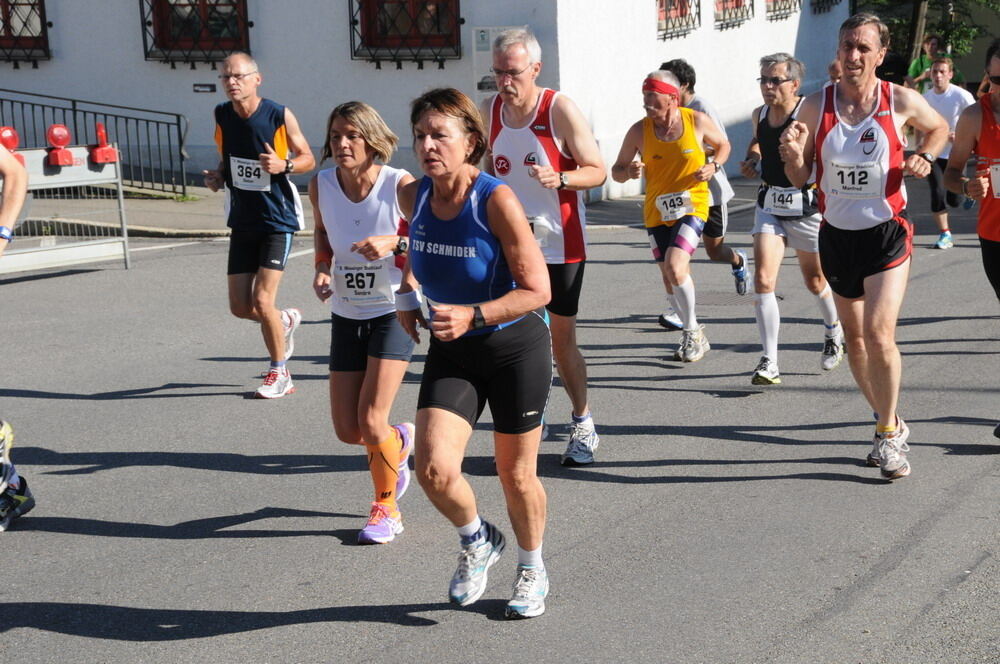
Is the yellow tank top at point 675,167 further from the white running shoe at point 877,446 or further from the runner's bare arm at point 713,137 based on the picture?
the white running shoe at point 877,446

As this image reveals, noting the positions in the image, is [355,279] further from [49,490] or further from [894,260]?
[894,260]

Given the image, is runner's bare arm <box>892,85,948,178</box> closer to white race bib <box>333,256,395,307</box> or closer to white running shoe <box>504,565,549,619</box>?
white race bib <box>333,256,395,307</box>

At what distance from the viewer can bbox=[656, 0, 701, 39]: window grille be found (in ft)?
65.1

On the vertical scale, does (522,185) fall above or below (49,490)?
above

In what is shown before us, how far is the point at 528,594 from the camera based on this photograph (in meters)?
4.71

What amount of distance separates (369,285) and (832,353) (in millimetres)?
3944

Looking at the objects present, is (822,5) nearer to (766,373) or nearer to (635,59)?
(635,59)

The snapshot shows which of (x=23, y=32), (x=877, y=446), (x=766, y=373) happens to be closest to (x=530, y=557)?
(x=877, y=446)

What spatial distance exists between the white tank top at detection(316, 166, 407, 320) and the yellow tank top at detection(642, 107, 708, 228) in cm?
322

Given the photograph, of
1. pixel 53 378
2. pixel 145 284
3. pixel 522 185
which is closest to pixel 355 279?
pixel 522 185

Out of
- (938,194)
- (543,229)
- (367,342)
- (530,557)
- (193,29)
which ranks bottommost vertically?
(530,557)

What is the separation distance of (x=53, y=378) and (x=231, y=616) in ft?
15.1

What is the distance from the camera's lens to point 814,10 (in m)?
27.5

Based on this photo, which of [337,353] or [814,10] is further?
[814,10]
